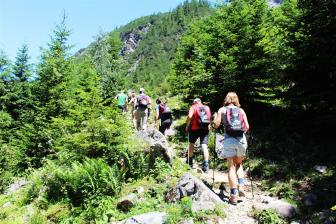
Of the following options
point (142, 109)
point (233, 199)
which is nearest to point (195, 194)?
point (233, 199)

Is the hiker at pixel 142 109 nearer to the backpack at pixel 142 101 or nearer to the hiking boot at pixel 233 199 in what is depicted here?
the backpack at pixel 142 101

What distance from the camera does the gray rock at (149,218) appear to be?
8406mm

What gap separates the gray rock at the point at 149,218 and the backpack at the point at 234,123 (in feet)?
7.83

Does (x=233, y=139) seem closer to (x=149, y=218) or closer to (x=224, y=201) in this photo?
(x=224, y=201)

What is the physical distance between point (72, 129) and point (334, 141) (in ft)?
29.5

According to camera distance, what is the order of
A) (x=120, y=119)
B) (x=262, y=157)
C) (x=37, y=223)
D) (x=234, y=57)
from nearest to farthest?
1. (x=37, y=223)
2. (x=120, y=119)
3. (x=262, y=157)
4. (x=234, y=57)

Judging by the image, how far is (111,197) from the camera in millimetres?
10203

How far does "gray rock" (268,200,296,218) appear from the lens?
29.7 feet

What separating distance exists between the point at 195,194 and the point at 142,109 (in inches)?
356

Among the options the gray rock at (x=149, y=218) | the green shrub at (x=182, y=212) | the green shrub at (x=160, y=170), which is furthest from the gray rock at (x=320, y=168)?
the gray rock at (x=149, y=218)

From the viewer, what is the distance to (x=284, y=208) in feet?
30.3

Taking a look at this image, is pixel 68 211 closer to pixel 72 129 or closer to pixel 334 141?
pixel 72 129

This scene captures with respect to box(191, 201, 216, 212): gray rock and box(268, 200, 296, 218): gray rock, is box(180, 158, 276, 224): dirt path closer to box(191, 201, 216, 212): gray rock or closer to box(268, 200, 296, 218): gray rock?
box(268, 200, 296, 218): gray rock

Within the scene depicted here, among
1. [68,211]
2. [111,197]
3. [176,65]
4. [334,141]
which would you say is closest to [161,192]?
[111,197]
